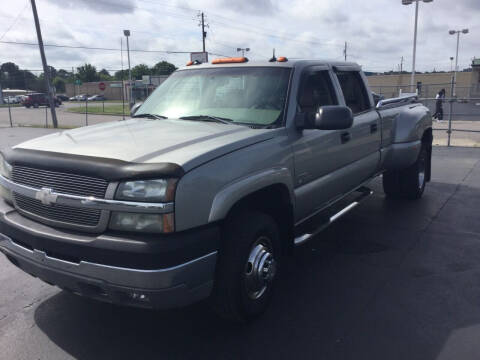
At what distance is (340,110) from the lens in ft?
11.5

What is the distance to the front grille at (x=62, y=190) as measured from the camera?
2623 mm

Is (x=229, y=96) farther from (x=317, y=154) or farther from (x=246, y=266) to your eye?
(x=246, y=266)

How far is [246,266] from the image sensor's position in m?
3.05

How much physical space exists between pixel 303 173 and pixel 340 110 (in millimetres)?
599

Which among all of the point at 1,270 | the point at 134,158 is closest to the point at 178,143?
the point at 134,158

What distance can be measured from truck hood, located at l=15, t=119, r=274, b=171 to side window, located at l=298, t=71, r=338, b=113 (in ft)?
2.43

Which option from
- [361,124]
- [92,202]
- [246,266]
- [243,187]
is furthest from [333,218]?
[92,202]

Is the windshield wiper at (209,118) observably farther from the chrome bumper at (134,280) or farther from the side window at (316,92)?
the chrome bumper at (134,280)

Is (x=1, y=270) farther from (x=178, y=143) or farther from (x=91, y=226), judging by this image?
(x=178, y=143)

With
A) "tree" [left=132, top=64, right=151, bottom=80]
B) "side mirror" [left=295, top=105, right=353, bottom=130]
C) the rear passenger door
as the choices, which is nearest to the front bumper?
"side mirror" [left=295, top=105, right=353, bottom=130]

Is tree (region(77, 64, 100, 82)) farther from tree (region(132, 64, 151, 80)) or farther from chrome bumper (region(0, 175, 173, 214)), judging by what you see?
chrome bumper (region(0, 175, 173, 214))

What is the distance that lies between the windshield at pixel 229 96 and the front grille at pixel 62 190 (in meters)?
1.43

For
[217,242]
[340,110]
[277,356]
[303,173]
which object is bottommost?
[277,356]

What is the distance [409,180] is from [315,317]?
12.1ft
